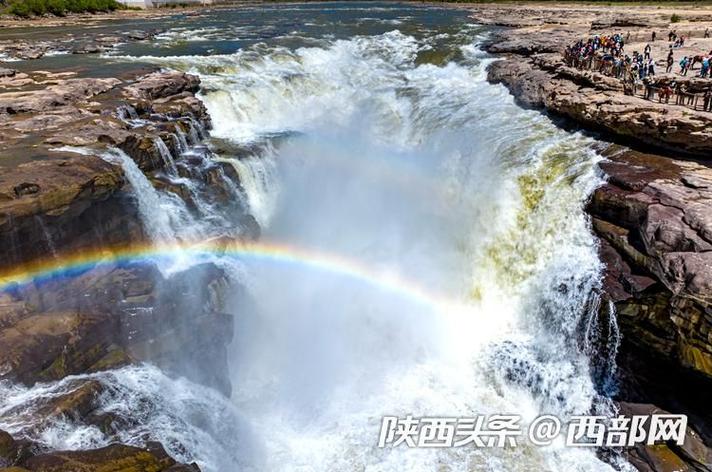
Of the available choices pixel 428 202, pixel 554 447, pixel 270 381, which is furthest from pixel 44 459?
pixel 428 202

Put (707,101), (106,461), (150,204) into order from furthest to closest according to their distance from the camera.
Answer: (707,101) < (150,204) < (106,461)

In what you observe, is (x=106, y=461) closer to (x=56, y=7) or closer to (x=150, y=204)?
(x=150, y=204)

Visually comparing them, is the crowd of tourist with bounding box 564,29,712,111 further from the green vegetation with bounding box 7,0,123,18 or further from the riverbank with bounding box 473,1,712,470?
the green vegetation with bounding box 7,0,123,18

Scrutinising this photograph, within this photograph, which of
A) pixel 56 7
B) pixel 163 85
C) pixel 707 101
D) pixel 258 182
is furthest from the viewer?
pixel 56 7

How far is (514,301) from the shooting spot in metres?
14.4

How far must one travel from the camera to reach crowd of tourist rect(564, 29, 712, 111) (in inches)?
613

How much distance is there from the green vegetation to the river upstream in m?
53.6

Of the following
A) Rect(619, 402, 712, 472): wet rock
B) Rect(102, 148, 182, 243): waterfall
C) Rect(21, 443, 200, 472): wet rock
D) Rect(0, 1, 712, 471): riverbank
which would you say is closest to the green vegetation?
Rect(0, 1, 712, 471): riverbank

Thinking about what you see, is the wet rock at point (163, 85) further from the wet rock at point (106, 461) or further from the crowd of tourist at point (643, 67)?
the crowd of tourist at point (643, 67)

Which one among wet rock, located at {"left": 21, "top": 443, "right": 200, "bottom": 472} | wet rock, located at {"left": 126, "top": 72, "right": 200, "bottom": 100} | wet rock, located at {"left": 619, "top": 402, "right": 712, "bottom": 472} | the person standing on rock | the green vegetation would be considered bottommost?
wet rock, located at {"left": 619, "top": 402, "right": 712, "bottom": 472}

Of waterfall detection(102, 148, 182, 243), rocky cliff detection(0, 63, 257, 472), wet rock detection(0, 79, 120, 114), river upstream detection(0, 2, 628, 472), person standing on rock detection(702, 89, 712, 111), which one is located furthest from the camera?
wet rock detection(0, 79, 120, 114)

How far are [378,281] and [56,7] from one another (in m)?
71.9

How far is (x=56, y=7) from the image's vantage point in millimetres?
66562

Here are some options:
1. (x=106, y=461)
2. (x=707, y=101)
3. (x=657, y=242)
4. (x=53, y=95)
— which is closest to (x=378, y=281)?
(x=657, y=242)
